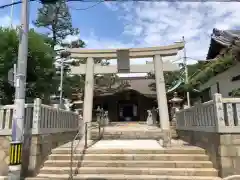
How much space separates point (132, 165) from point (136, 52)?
6430 mm

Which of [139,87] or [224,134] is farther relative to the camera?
[139,87]

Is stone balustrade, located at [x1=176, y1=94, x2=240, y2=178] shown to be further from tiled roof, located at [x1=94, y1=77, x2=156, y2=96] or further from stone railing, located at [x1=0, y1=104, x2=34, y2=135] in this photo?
tiled roof, located at [x1=94, y1=77, x2=156, y2=96]

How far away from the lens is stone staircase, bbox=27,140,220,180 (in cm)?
620

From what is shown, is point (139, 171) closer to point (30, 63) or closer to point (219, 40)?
point (30, 63)

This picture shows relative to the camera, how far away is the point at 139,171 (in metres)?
6.41

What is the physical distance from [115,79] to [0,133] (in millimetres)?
18045

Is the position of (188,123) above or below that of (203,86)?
below

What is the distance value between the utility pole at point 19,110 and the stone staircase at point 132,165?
3.41 feet

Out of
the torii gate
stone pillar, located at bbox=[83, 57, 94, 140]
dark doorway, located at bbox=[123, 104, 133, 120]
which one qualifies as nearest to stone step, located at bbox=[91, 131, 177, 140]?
stone pillar, located at bbox=[83, 57, 94, 140]

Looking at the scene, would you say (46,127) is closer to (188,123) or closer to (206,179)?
(206,179)

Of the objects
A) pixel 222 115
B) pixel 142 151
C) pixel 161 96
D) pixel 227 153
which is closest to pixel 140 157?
pixel 142 151

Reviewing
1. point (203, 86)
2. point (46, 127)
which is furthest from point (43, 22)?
point (46, 127)

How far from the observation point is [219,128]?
19.4 feet

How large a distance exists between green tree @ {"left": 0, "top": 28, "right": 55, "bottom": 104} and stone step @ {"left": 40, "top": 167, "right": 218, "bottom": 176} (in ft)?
12.7
